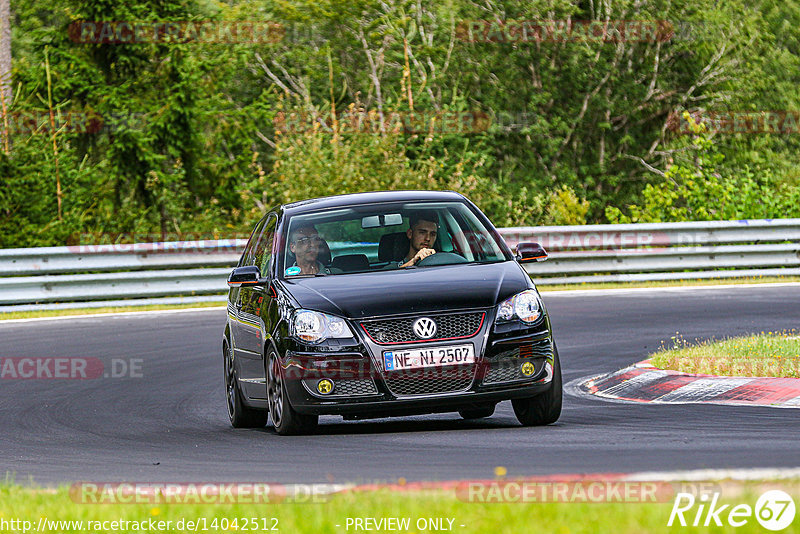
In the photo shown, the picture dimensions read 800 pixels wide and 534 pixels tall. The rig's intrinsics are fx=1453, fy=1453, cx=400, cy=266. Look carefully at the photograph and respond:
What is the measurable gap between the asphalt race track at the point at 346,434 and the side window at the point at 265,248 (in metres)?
1.22

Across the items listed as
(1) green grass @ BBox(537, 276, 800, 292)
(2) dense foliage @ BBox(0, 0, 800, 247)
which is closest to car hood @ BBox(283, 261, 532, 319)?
(1) green grass @ BBox(537, 276, 800, 292)

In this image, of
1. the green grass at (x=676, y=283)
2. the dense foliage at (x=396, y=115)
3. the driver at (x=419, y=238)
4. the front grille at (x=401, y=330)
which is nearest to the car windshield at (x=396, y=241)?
the driver at (x=419, y=238)

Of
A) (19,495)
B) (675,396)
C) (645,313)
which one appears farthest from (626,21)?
(19,495)

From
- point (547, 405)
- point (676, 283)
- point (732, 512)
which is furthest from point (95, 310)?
point (732, 512)

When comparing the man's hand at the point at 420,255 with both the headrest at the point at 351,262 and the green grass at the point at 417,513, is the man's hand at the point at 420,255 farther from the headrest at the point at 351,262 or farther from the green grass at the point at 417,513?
the green grass at the point at 417,513

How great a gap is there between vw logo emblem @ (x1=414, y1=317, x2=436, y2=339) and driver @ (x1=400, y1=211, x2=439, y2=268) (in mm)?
1255

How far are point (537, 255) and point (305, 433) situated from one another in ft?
6.93

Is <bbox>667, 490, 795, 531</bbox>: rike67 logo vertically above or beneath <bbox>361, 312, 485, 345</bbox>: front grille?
above

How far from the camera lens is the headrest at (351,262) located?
32.7 ft

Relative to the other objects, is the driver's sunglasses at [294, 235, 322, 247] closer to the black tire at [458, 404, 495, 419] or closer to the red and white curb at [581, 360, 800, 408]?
the black tire at [458, 404, 495, 419]

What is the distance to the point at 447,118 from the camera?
95.9 ft

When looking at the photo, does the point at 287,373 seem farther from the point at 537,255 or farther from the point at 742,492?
the point at 742,492

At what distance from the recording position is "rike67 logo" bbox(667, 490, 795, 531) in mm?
5230

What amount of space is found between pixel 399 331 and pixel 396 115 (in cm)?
1792
